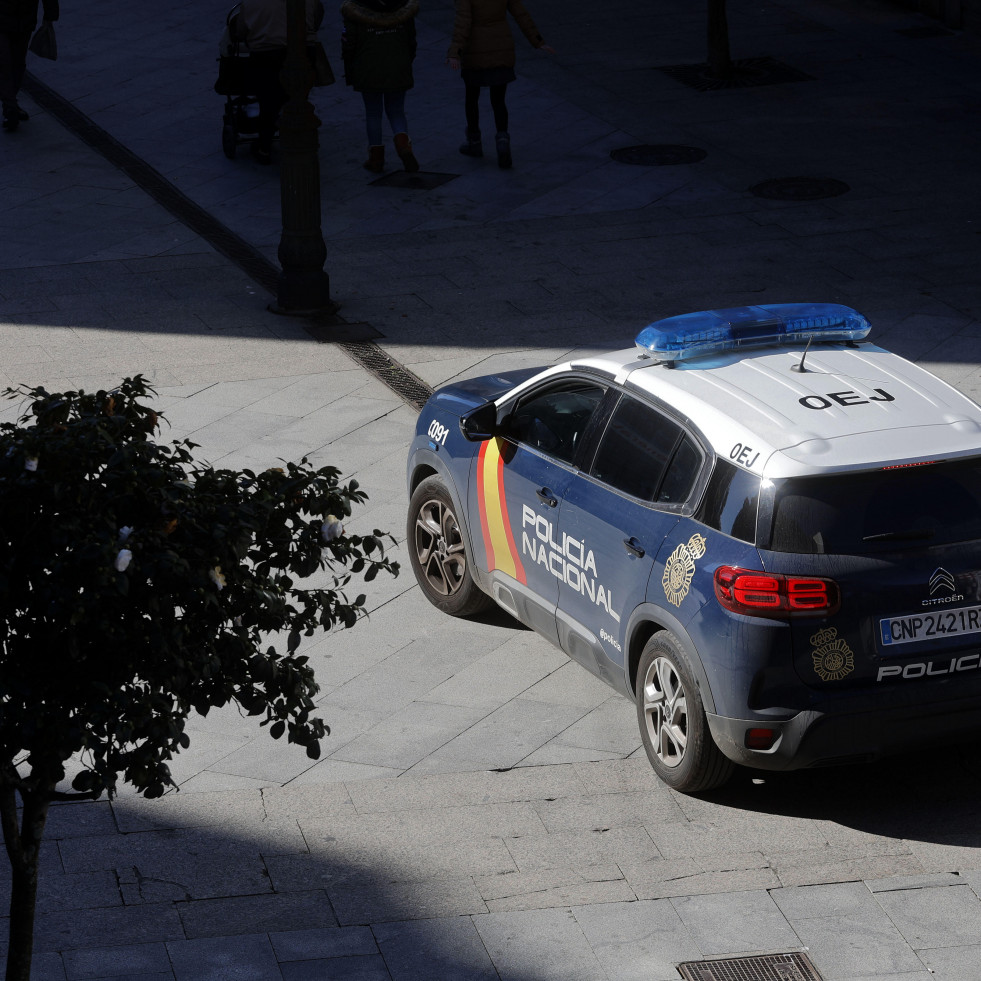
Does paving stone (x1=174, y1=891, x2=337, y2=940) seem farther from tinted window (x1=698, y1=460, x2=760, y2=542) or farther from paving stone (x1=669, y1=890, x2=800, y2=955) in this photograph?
tinted window (x1=698, y1=460, x2=760, y2=542)

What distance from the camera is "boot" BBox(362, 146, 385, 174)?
16734 millimetres

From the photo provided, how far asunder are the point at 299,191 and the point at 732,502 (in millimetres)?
7419

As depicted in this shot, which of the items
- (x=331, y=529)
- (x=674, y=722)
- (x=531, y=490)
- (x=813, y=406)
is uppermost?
(x=331, y=529)

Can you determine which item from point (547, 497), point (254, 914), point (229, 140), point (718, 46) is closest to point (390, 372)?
point (547, 497)

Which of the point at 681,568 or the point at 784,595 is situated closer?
the point at 784,595

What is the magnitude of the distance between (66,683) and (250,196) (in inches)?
507

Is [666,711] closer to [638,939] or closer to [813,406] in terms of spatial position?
[638,939]

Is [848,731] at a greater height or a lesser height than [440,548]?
greater

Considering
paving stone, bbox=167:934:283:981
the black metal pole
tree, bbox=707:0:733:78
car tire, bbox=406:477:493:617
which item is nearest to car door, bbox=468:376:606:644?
car tire, bbox=406:477:493:617

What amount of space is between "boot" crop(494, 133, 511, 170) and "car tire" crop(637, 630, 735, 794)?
10.8 meters

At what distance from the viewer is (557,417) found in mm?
7691

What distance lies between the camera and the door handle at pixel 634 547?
6672mm

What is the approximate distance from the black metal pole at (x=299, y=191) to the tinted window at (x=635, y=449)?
20.6 feet

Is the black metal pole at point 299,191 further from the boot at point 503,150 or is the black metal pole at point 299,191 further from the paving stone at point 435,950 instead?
the paving stone at point 435,950
